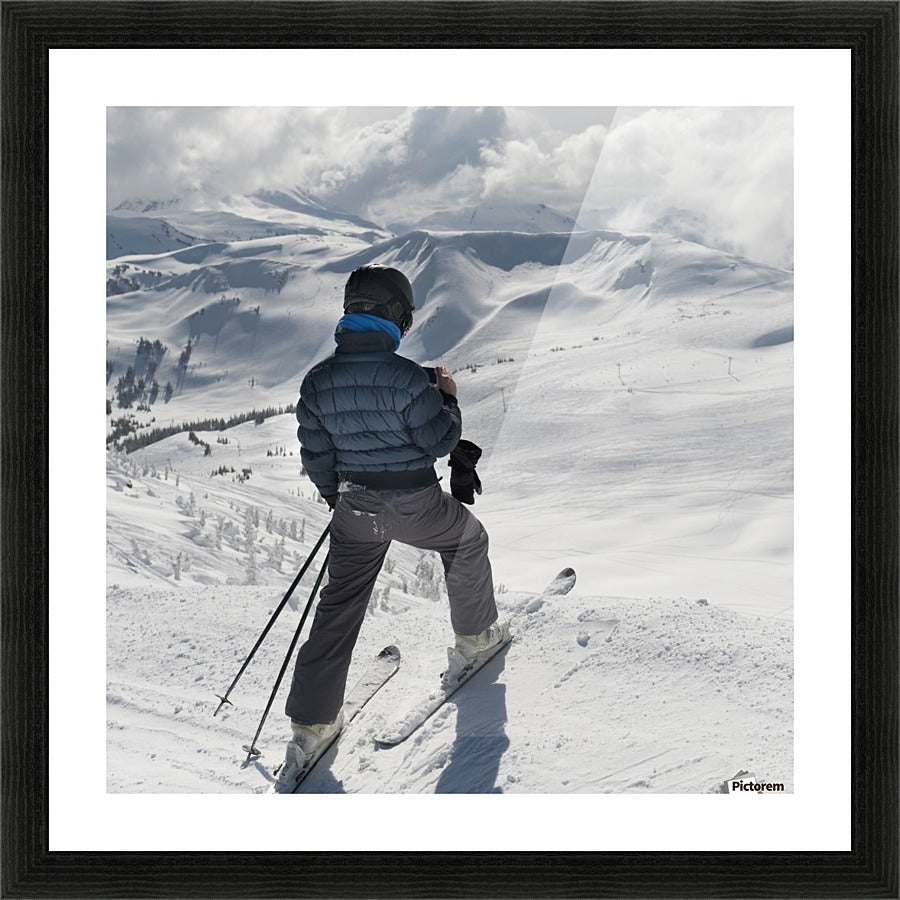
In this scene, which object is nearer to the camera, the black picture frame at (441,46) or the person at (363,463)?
the person at (363,463)

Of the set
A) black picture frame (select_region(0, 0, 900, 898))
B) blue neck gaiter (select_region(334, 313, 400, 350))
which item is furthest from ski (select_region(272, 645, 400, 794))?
blue neck gaiter (select_region(334, 313, 400, 350))

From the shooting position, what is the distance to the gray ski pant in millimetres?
3191

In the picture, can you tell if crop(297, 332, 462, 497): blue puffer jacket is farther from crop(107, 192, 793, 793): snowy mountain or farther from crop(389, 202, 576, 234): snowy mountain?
crop(389, 202, 576, 234): snowy mountain

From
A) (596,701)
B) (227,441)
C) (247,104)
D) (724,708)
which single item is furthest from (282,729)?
(247,104)

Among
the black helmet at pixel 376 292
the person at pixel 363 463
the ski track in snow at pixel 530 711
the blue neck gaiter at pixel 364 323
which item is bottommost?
the ski track in snow at pixel 530 711

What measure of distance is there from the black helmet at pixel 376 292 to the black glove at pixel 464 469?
2.26ft

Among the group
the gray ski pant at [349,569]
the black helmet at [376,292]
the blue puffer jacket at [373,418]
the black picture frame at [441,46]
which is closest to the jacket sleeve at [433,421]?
the blue puffer jacket at [373,418]

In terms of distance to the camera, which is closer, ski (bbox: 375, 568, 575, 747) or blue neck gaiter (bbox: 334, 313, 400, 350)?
blue neck gaiter (bbox: 334, 313, 400, 350)

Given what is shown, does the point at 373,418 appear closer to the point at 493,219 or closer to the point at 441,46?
the point at 441,46

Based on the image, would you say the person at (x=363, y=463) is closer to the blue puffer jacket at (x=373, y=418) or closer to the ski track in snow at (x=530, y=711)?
the blue puffer jacket at (x=373, y=418)

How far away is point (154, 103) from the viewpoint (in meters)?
3.70

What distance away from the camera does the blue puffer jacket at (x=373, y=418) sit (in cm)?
301

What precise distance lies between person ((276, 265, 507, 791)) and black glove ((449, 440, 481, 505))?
0.11 meters

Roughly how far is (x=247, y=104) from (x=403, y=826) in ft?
10.9
